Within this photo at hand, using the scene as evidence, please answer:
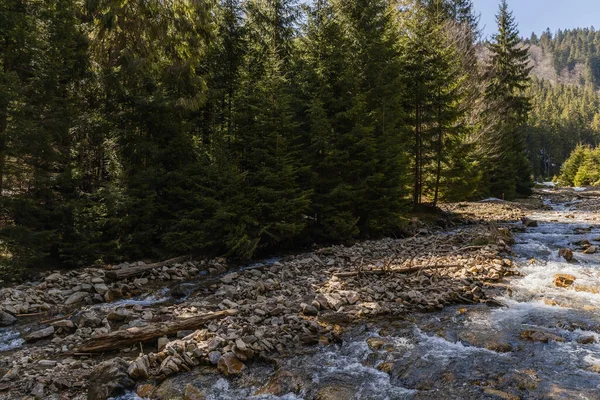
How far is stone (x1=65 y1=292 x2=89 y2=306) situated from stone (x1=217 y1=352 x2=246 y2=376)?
522 cm

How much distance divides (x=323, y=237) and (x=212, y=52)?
955 centimetres

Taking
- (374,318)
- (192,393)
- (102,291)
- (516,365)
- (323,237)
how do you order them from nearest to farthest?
(192,393)
(516,365)
(374,318)
(102,291)
(323,237)

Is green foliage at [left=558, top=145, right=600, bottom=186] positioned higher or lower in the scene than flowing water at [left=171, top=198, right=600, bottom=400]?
higher

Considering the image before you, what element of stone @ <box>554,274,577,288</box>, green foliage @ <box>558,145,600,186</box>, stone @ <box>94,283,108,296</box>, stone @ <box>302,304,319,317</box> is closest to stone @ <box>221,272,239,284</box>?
stone @ <box>94,283,108,296</box>

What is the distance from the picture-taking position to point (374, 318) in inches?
307

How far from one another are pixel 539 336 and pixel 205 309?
6841 mm

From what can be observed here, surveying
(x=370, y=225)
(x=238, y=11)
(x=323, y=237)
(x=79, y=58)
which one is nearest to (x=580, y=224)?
(x=370, y=225)

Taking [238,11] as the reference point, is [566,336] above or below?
below

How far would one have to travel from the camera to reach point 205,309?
819 centimetres

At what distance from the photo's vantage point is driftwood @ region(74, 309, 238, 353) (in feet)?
21.0

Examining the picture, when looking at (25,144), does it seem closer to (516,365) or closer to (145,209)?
(145,209)

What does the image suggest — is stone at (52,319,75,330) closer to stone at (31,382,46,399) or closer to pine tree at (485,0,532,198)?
stone at (31,382,46,399)

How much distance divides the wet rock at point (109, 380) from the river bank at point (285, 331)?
19 millimetres

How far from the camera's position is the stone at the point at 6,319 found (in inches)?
299
